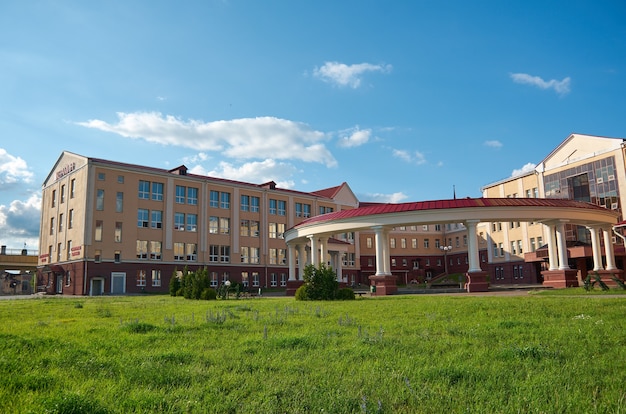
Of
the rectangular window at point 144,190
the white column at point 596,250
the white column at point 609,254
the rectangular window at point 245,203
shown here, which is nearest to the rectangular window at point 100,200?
the rectangular window at point 144,190

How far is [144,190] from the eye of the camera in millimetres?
54562

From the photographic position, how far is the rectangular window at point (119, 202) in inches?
2052

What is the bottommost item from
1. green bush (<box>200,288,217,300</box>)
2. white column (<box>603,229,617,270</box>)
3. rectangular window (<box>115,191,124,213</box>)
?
green bush (<box>200,288,217,300</box>)

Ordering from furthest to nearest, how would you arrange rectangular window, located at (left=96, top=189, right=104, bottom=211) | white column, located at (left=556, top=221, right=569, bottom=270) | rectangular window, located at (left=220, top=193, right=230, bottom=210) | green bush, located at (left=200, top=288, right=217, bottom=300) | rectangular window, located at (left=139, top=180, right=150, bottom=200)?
rectangular window, located at (left=220, top=193, right=230, bottom=210), rectangular window, located at (left=139, top=180, right=150, bottom=200), rectangular window, located at (left=96, top=189, right=104, bottom=211), white column, located at (left=556, top=221, right=569, bottom=270), green bush, located at (left=200, top=288, right=217, bottom=300)

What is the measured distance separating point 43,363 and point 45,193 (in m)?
62.0

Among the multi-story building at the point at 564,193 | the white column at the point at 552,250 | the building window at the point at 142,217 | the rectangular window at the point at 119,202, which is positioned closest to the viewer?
the white column at the point at 552,250

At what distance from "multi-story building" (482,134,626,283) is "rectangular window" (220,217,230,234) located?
32.9 m

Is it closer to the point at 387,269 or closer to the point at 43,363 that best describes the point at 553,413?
the point at 43,363

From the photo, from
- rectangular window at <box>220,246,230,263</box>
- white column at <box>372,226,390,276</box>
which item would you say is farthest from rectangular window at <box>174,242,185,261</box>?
white column at <box>372,226,390,276</box>

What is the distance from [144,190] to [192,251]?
879 cm

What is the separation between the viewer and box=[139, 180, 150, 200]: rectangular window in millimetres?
54156

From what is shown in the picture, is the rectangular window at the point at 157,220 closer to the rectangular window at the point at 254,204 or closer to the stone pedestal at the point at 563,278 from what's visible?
the rectangular window at the point at 254,204

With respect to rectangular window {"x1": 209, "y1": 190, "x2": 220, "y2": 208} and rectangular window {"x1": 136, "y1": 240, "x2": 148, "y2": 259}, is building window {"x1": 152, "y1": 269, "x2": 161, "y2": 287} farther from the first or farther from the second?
rectangular window {"x1": 209, "y1": 190, "x2": 220, "y2": 208}

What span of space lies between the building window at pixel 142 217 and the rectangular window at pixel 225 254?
9911 mm
